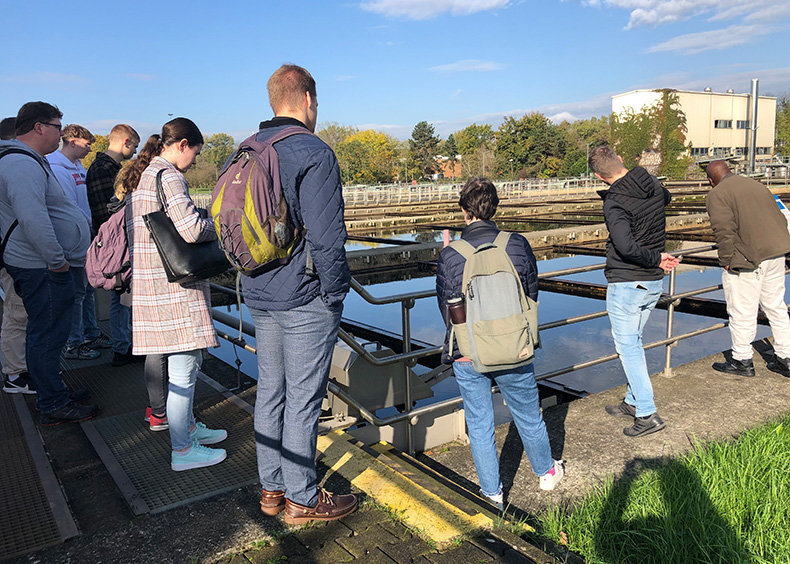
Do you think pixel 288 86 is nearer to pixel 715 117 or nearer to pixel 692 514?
pixel 692 514

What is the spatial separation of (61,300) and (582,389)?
4338 millimetres

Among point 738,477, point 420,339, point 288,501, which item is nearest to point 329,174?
point 288,501

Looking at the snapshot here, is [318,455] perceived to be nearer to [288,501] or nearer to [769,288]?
[288,501]

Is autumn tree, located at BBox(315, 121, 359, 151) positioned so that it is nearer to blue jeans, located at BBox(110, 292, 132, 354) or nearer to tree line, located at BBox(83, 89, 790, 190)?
tree line, located at BBox(83, 89, 790, 190)

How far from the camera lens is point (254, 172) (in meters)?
2.20

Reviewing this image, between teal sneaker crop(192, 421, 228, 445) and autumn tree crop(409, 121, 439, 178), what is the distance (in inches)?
3527

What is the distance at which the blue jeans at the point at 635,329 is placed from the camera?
3693 mm

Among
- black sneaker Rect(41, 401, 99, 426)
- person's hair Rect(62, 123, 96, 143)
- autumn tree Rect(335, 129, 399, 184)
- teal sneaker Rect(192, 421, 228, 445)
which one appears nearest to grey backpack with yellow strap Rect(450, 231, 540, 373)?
teal sneaker Rect(192, 421, 228, 445)

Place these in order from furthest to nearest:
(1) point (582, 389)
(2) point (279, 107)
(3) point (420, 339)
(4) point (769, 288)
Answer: (3) point (420, 339) → (1) point (582, 389) → (4) point (769, 288) → (2) point (279, 107)

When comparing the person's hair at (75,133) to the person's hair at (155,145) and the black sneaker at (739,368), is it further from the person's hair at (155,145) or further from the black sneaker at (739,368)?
the black sneaker at (739,368)

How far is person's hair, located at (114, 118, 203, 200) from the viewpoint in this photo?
2928mm

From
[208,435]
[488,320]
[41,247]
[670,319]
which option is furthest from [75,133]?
[670,319]

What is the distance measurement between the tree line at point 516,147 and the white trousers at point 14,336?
1787 inches

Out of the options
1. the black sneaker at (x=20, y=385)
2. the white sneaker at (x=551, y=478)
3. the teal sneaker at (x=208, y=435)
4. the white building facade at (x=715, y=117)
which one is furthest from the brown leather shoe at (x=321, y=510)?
the white building facade at (x=715, y=117)
